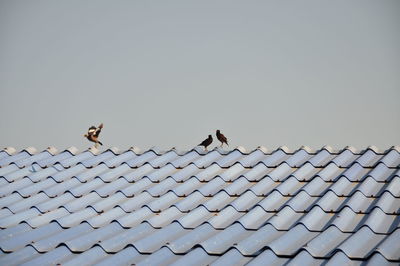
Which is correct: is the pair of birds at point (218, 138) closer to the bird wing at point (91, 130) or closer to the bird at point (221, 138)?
the bird at point (221, 138)

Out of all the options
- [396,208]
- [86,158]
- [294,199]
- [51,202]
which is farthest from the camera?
[86,158]

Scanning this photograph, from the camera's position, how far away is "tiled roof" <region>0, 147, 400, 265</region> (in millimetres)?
5172

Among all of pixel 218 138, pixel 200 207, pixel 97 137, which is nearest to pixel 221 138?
pixel 218 138

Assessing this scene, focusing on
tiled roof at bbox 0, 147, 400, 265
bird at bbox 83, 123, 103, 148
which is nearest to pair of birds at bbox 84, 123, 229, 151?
bird at bbox 83, 123, 103, 148

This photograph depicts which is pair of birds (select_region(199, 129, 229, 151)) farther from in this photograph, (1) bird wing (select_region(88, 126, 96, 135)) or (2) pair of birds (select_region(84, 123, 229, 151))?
(1) bird wing (select_region(88, 126, 96, 135))

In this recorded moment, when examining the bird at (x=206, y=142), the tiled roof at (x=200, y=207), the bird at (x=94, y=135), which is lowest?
the tiled roof at (x=200, y=207)

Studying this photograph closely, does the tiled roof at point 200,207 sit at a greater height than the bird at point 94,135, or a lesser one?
lesser

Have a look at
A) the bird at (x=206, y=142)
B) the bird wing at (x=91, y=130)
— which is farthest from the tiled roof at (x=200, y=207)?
the bird wing at (x=91, y=130)

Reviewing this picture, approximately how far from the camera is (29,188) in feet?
24.2

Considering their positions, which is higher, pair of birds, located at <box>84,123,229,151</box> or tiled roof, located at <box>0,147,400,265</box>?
pair of birds, located at <box>84,123,229,151</box>

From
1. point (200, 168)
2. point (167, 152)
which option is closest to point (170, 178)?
point (200, 168)

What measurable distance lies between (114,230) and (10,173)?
268cm

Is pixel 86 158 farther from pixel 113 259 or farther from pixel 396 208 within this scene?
pixel 396 208

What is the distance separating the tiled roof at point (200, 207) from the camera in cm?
517
